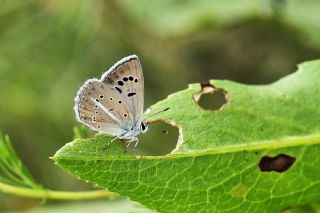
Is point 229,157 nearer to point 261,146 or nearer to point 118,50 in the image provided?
point 261,146

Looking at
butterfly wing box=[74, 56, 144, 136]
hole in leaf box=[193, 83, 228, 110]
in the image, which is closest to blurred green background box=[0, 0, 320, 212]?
hole in leaf box=[193, 83, 228, 110]

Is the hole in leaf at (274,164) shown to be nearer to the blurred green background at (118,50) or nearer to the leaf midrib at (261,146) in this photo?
the leaf midrib at (261,146)

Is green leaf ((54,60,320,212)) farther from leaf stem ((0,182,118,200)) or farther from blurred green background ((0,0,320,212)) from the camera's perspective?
blurred green background ((0,0,320,212))

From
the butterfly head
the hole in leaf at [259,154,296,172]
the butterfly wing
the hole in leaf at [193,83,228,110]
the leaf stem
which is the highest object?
the hole in leaf at [193,83,228,110]

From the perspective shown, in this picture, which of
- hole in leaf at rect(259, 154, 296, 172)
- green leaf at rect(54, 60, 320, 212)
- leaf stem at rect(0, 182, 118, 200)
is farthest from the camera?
leaf stem at rect(0, 182, 118, 200)

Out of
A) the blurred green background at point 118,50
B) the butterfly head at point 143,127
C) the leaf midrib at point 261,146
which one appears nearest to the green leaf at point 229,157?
the leaf midrib at point 261,146

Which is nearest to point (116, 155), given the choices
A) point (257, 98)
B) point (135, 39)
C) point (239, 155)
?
point (239, 155)

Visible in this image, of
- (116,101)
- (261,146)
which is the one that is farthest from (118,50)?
(261,146)

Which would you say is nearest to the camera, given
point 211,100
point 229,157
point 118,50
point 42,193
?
point 229,157
